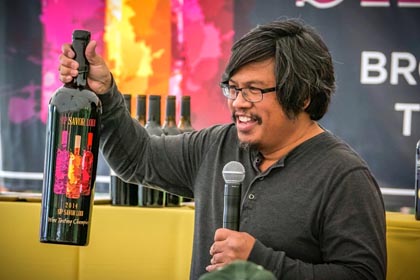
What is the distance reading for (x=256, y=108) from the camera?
208 cm

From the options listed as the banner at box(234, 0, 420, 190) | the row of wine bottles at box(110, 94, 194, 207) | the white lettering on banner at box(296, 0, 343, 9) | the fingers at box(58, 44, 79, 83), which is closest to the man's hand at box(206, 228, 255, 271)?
the fingers at box(58, 44, 79, 83)

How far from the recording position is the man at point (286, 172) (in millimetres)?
2023

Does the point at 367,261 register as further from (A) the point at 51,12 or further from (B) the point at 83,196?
(A) the point at 51,12

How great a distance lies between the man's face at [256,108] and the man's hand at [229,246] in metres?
0.26

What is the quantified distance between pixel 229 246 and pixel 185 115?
1.26 metres

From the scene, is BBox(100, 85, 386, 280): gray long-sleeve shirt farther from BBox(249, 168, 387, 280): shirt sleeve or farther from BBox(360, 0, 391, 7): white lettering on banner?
BBox(360, 0, 391, 7): white lettering on banner

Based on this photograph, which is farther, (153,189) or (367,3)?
(367,3)

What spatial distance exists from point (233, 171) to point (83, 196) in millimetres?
376

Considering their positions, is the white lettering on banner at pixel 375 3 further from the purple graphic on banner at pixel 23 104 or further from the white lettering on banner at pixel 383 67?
the purple graphic on banner at pixel 23 104

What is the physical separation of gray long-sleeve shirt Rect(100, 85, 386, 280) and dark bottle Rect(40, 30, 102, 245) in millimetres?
194

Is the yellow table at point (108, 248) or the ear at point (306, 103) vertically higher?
the ear at point (306, 103)

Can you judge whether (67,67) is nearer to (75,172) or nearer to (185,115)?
(75,172)

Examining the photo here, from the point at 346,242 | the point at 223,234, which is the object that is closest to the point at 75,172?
the point at 223,234

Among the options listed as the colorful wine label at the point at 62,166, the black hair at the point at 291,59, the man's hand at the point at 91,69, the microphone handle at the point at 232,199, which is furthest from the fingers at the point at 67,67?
the microphone handle at the point at 232,199
